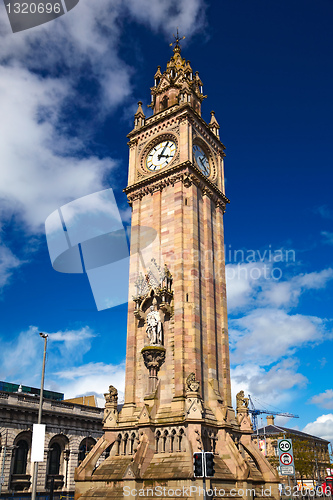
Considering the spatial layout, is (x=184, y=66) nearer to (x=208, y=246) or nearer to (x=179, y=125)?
(x=179, y=125)

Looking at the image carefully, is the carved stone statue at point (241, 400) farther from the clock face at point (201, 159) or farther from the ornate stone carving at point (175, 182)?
the clock face at point (201, 159)

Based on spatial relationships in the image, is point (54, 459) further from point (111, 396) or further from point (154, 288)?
point (154, 288)

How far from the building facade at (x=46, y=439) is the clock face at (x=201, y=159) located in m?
30.3

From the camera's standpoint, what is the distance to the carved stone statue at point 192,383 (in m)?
34.2

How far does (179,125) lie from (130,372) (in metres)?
25.5

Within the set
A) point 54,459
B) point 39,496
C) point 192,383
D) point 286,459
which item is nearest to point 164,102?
point 192,383

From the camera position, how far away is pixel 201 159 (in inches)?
1918

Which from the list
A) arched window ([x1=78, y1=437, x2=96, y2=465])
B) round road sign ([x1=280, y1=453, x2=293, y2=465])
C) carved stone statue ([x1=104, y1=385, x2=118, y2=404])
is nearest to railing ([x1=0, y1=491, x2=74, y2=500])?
arched window ([x1=78, y1=437, x2=96, y2=465])

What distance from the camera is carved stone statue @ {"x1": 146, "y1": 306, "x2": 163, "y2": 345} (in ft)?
124

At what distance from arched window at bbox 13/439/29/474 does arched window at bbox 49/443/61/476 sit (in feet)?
10.8

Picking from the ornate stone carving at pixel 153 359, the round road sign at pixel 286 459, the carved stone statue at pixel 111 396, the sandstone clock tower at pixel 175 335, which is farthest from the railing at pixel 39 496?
the round road sign at pixel 286 459

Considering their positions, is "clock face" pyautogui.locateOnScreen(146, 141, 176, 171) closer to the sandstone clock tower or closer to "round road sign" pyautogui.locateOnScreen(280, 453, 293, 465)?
the sandstone clock tower

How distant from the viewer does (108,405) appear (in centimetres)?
3906

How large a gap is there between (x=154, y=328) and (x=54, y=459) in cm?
2286
